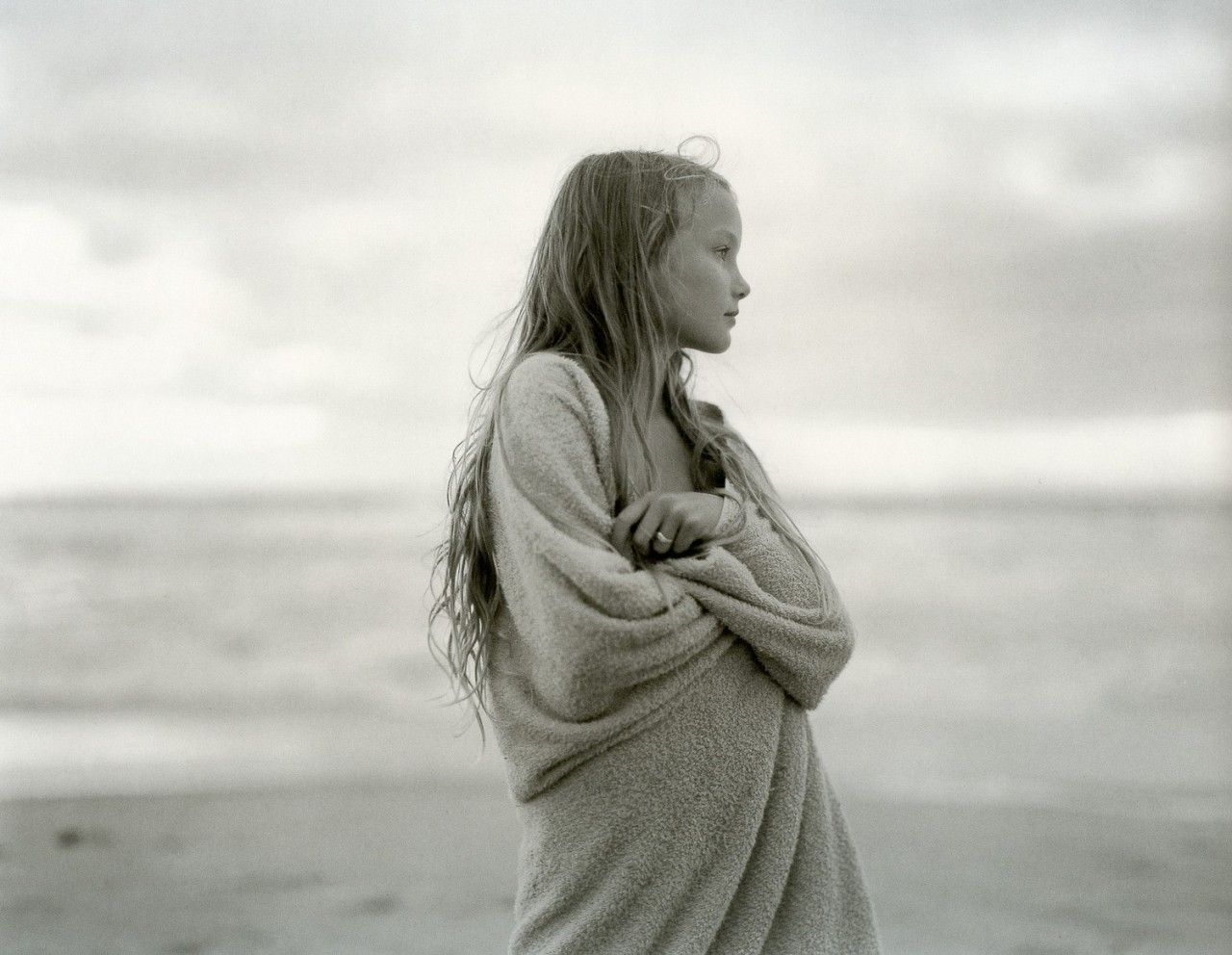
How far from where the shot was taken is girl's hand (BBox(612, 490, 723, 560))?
2.93 ft

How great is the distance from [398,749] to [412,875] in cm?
18

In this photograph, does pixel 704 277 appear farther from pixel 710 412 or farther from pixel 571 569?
pixel 571 569

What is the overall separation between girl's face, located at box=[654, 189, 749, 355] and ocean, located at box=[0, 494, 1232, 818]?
2.59 ft

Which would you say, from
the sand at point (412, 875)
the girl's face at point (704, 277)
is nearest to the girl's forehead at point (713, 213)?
the girl's face at point (704, 277)

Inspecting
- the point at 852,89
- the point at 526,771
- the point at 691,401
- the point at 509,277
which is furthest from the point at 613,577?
the point at 852,89

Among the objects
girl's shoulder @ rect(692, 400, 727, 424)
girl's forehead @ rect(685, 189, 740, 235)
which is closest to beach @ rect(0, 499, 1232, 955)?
girl's shoulder @ rect(692, 400, 727, 424)

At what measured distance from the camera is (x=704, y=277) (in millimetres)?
1026

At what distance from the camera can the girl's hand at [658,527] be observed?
0.89 m

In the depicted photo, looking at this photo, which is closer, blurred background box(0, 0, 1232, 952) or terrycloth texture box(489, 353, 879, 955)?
terrycloth texture box(489, 353, 879, 955)

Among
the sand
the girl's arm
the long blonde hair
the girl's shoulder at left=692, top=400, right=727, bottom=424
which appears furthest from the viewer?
the sand

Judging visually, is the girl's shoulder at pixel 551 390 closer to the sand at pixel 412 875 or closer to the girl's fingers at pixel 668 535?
the girl's fingers at pixel 668 535

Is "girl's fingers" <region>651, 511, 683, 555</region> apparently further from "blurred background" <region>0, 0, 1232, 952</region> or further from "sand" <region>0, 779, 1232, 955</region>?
"sand" <region>0, 779, 1232, 955</region>

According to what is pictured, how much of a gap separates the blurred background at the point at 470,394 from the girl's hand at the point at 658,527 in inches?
33.1

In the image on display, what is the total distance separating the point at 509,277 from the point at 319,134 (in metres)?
0.34
